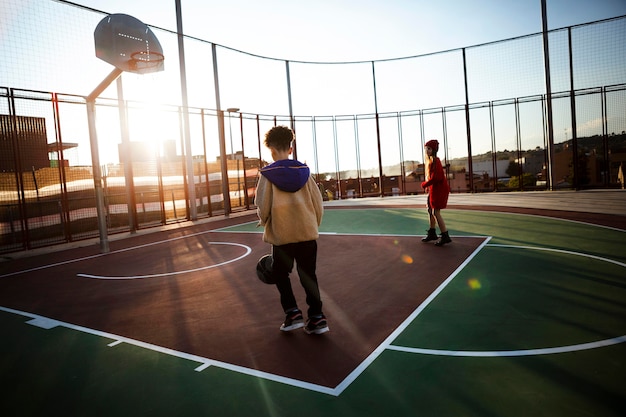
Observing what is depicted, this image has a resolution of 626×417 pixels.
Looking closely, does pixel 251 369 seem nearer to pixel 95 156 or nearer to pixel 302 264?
pixel 302 264

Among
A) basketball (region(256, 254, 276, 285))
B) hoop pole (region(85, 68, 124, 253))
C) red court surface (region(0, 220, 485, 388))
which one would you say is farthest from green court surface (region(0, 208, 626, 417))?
hoop pole (region(85, 68, 124, 253))

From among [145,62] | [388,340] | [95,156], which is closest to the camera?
[388,340]

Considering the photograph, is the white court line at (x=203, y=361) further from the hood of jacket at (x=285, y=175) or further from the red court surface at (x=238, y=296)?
the hood of jacket at (x=285, y=175)

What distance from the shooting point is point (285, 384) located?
8.98ft

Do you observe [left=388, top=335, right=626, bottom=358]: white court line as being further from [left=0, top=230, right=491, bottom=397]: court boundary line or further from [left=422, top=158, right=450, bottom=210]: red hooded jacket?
[left=422, top=158, right=450, bottom=210]: red hooded jacket

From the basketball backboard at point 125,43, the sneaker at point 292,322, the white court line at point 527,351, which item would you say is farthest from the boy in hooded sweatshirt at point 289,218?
the basketball backboard at point 125,43

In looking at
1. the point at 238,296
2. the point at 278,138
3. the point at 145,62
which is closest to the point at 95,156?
the point at 145,62

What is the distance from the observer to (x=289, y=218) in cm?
342

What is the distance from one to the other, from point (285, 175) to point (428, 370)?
6.15 ft

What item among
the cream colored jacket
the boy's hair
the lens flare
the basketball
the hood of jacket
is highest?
the boy's hair

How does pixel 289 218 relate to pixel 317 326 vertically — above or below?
above

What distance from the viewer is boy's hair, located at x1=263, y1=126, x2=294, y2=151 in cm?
353

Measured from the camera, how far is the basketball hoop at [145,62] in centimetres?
766

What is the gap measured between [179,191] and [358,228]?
8157mm
